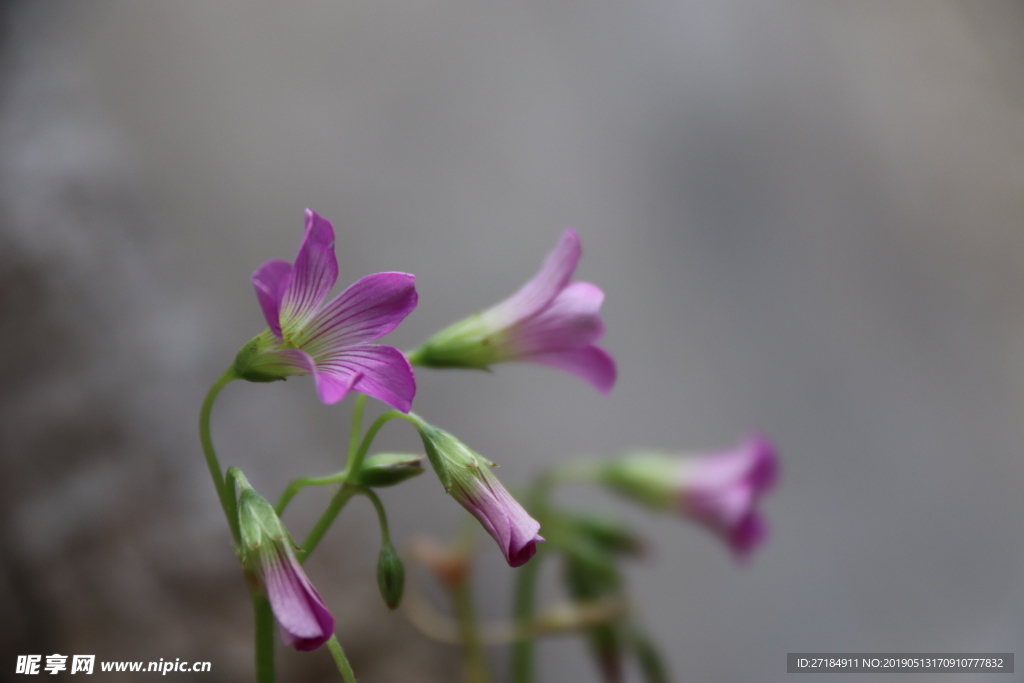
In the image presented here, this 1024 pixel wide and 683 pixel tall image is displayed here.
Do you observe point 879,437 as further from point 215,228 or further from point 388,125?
point 215,228

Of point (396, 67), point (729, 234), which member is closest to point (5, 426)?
point (396, 67)

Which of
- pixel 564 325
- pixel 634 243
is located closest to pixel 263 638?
pixel 564 325

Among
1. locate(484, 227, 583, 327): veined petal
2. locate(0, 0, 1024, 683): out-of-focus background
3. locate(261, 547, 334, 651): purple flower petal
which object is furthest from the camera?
locate(0, 0, 1024, 683): out-of-focus background

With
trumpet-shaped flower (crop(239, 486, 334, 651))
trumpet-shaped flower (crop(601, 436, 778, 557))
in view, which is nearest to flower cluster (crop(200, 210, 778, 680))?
trumpet-shaped flower (crop(239, 486, 334, 651))

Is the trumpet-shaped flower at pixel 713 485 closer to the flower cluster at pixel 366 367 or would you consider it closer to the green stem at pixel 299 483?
the flower cluster at pixel 366 367

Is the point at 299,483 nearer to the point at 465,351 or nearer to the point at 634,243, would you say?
the point at 465,351

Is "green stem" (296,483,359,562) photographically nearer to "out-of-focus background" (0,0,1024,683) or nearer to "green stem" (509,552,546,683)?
"green stem" (509,552,546,683)
